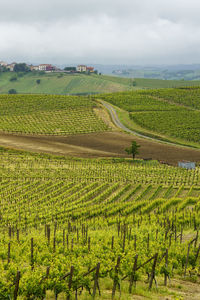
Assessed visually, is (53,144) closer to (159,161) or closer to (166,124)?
(159,161)

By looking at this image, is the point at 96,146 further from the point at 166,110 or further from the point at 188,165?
the point at 166,110

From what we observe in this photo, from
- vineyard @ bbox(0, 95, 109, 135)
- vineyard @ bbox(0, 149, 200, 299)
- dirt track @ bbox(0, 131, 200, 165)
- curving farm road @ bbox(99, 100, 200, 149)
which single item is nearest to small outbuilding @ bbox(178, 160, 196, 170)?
vineyard @ bbox(0, 149, 200, 299)

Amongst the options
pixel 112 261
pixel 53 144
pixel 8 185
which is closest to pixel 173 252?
pixel 112 261

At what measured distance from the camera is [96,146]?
10838 centimetres

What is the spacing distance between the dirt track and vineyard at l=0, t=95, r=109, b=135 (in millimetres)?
8804

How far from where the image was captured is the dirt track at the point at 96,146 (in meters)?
99.3

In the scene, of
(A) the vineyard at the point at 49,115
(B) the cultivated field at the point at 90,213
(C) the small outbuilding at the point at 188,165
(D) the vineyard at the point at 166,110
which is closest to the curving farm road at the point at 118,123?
(B) the cultivated field at the point at 90,213

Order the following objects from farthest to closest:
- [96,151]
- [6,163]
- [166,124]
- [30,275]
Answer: [166,124], [96,151], [6,163], [30,275]

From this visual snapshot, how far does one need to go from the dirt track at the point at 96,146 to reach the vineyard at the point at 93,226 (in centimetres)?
775

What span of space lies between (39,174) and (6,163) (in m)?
13.6

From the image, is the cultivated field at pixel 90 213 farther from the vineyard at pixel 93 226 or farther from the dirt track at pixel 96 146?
the dirt track at pixel 96 146

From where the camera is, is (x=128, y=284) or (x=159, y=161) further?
(x=159, y=161)

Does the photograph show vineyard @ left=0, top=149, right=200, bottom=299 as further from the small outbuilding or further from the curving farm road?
the curving farm road

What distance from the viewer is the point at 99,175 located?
71562 mm
